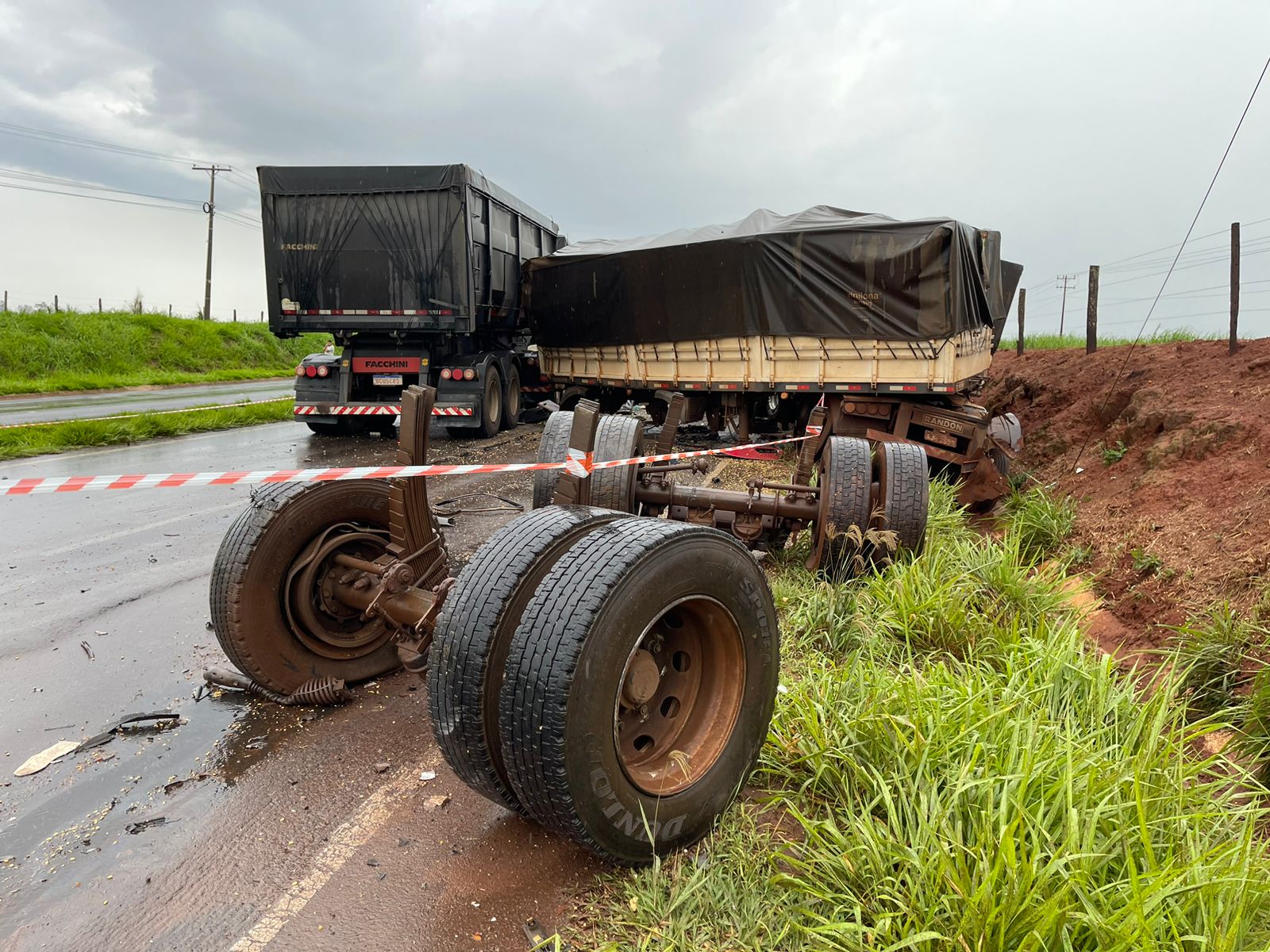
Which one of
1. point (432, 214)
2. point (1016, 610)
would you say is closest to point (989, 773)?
point (1016, 610)

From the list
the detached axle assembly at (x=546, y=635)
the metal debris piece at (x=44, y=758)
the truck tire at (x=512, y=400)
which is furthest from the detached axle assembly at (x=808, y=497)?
the truck tire at (x=512, y=400)

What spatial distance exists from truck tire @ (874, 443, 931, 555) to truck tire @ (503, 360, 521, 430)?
925 centimetres

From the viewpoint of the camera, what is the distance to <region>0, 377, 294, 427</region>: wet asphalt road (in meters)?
13.8

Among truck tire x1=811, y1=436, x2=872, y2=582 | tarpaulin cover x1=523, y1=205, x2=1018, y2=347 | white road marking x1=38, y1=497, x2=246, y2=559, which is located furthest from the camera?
tarpaulin cover x1=523, y1=205, x2=1018, y2=347

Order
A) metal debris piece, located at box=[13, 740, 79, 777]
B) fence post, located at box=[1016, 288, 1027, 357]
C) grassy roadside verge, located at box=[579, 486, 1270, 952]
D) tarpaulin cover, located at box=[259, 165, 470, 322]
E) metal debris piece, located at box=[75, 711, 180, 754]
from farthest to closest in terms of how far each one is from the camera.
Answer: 1. fence post, located at box=[1016, 288, 1027, 357]
2. tarpaulin cover, located at box=[259, 165, 470, 322]
3. metal debris piece, located at box=[75, 711, 180, 754]
4. metal debris piece, located at box=[13, 740, 79, 777]
5. grassy roadside verge, located at box=[579, 486, 1270, 952]

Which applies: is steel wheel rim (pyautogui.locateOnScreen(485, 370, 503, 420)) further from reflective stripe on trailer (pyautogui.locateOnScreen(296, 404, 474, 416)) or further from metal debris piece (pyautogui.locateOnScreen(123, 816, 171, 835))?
metal debris piece (pyautogui.locateOnScreen(123, 816, 171, 835))

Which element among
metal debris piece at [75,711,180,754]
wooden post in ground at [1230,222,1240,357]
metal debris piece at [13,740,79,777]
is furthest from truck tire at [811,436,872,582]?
wooden post in ground at [1230,222,1240,357]

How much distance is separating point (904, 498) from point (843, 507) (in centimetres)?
38

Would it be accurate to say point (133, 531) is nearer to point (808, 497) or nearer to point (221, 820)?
point (221, 820)

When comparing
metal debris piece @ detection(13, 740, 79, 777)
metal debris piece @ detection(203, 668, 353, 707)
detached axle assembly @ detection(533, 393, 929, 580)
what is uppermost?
detached axle assembly @ detection(533, 393, 929, 580)

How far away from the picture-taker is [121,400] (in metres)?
17.0

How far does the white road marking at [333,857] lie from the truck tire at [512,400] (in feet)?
34.5

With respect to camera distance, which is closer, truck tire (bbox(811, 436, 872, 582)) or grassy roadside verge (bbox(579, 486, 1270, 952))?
grassy roadside verge (bbox(579, 486, 1270, 952))

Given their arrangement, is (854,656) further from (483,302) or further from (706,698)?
(483,302)
